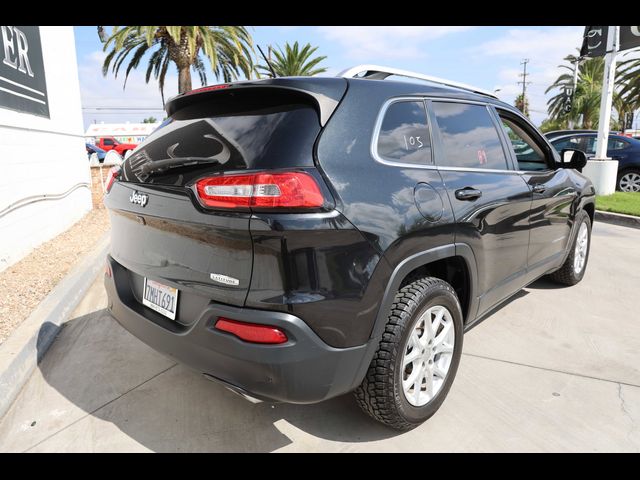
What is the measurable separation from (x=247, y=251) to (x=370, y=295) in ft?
1.86

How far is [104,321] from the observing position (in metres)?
3.94

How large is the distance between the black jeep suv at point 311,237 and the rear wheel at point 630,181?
10.1 meters

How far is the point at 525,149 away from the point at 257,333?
122 inches

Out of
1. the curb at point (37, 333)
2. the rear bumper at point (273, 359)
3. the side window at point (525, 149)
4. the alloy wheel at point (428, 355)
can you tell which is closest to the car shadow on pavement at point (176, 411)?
the curb at point (37, 333)

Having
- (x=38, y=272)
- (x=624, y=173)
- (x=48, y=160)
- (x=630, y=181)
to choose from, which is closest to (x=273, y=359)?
(x=38, y=272)

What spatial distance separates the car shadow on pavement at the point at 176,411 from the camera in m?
2.46

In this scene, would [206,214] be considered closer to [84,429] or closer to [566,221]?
[84,429]

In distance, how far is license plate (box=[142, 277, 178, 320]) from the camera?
2309mm

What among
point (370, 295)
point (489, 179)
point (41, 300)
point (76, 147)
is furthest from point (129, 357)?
point (76, 147)

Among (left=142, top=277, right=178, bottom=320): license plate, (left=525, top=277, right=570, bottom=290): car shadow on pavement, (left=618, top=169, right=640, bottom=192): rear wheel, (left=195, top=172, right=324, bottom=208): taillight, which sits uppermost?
(left=195, top=172, right=324, bottom=208): taillight

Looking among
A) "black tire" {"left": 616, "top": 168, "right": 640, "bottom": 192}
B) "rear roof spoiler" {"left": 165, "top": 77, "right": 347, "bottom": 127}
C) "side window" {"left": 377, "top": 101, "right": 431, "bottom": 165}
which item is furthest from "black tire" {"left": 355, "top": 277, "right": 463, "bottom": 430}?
"black tire" {"left": 616, "top": 168, "right": 640, "bottom": 192}

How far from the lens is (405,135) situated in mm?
2492

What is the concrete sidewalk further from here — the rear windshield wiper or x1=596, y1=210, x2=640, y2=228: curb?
x1=596, y1=210, x2=640, y2=228: curb

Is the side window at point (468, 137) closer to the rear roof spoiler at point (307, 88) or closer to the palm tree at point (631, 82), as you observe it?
the rear roof spoiler at point (307, 88)
